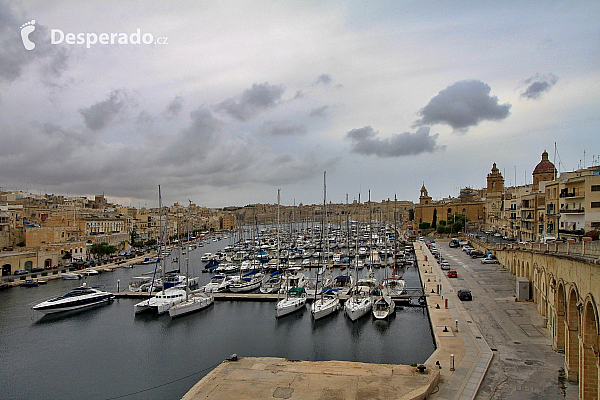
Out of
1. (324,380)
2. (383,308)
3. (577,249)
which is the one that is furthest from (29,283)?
(577,249)

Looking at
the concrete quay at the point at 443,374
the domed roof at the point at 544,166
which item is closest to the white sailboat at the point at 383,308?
the concrete quay at the point at 443,374

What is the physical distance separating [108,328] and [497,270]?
2628cm

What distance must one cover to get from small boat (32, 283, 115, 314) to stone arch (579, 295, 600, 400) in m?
24.1

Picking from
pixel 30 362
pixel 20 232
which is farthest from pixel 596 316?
pixel 20 232

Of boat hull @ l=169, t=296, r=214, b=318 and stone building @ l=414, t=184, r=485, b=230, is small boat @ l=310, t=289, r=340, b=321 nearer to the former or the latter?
boat hull @ l=169, t=296, r=214, b=318

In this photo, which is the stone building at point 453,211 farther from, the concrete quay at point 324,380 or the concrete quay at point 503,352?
the concrete quay at point 324,380

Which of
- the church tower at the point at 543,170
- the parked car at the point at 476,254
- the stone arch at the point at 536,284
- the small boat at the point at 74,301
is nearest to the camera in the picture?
the stone arch at the point at 536,284

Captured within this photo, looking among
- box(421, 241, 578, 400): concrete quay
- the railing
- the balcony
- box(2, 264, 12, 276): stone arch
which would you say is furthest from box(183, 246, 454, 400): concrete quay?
box(2, 264, 12, 276): stone arch

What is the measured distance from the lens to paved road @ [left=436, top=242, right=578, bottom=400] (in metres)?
10.0

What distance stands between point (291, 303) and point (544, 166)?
4320 centimetres

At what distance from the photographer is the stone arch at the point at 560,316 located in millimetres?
Result: 11609

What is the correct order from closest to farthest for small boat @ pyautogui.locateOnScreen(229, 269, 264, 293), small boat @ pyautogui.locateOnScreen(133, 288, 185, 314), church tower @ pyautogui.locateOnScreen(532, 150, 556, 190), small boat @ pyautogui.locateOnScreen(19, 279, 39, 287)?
small boat @ pyautogui.locateOnScreen(133, 288, 185, 314) < small boat @ pyautogui.locateOnScreen(229, 269, 264, 293) < small boat @ pyautogui.locateOnScreen(19, 279, 39, 287) < church tower @ pyautogui.locateOnScreen(532, 150, 556, 190)

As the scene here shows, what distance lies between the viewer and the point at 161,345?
17.7m

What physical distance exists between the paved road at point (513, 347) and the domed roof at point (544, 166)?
3194 centimetres
